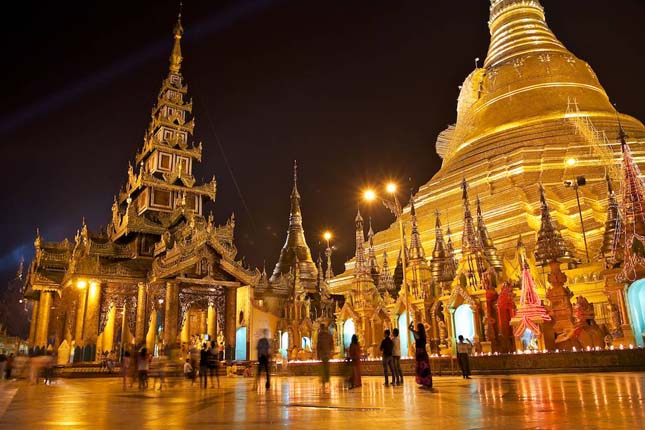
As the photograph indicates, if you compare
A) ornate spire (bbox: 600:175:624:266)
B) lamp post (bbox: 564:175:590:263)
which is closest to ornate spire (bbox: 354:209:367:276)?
lamp post (bbox: 564:175:590:263)

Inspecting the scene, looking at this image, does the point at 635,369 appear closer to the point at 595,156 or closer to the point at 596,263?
the point at 596,263

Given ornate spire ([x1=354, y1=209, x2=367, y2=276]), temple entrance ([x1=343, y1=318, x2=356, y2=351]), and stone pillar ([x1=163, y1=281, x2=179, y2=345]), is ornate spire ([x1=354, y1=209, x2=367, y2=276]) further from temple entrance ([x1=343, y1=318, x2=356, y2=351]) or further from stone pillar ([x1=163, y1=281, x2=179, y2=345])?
stone pillar ([x1=163, y1=281, x2=179, y2=345])

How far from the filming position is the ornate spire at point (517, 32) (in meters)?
41.2

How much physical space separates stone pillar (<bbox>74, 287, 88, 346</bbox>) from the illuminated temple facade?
13074 mm

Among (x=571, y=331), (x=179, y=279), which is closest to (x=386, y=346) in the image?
(x=571, y=331)

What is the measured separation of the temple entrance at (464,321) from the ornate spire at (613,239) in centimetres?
564

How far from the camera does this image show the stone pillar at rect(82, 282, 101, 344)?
25188 mm

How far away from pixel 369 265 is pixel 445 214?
21.4ft

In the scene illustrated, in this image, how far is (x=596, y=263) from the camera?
21.8 metres

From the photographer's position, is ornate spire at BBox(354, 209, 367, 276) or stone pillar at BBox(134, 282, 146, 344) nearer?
stone pillar at BBox(134, 282, 146, 344)

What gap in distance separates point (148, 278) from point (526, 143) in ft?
80.5

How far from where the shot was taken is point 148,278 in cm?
2658

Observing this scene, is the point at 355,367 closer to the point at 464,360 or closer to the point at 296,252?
the point at 464,360

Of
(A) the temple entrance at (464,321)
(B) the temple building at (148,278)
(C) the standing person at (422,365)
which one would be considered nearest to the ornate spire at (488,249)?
(A) the temple entrance at (464,321)
